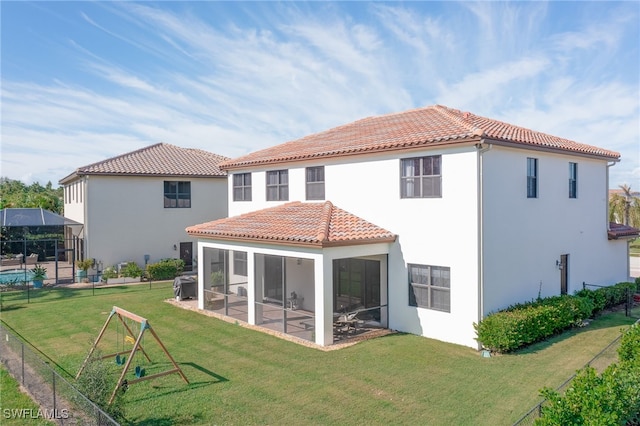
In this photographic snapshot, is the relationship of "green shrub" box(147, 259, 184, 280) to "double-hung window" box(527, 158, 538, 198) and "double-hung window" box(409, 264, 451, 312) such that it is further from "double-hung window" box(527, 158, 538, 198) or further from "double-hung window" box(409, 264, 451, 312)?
"double-hung window" box(527, 158, 538, 198)

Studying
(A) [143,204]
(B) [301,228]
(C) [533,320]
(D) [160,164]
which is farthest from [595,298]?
(D) [160,164]

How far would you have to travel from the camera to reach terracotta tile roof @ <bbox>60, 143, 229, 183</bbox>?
2788cm

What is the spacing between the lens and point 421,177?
575 inches

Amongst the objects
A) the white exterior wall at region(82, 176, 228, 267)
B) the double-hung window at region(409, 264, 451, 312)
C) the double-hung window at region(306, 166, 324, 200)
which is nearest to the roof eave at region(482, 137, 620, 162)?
the double-hung window at region(409, 264, 451, 312)

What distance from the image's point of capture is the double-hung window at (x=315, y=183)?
18234mm

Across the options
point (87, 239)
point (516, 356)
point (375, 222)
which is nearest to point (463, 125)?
point (375, 222)

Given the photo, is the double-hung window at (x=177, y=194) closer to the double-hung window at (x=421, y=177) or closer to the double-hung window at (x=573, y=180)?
the double-hung window at (x=421, y=177)

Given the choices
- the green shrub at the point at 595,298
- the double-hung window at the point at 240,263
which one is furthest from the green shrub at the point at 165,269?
the green shrub at the point at 595,298

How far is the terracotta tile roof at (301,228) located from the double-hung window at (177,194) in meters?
11.2

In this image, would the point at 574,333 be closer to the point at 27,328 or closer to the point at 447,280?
the point at 447,280

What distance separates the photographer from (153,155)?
106 ft

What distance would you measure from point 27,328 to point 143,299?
17.9ft

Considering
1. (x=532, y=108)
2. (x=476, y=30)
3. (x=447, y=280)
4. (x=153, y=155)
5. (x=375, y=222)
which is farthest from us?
(x=153, y=155)

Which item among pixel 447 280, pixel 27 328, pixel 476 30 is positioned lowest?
pixel 27 328
